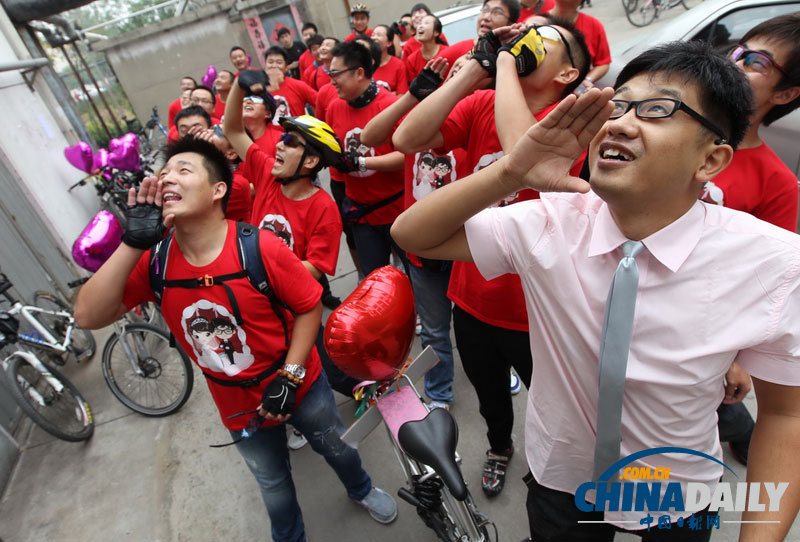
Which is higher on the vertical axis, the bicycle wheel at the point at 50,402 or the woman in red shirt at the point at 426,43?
the woman in red shirt at the point at 426,43

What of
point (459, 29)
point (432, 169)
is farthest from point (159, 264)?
point (459, 29)

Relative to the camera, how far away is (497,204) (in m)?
1.82

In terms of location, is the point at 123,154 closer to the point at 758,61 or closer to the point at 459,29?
the point at 459,29

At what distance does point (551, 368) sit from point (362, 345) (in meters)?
0.55

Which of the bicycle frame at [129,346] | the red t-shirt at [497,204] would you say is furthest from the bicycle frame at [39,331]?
the red t-shirt at [497,204]

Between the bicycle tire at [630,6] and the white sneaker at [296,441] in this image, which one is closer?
the white sneaker at [296,441]

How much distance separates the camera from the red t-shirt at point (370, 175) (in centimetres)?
292

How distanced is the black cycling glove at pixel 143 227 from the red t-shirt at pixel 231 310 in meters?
0.12

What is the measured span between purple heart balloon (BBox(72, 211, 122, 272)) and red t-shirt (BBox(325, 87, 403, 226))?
1486 millimetres

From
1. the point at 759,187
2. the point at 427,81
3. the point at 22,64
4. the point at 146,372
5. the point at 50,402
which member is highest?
the point at 22,64

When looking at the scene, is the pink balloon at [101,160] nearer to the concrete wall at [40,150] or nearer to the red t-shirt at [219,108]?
the concrete wall at [40,150]

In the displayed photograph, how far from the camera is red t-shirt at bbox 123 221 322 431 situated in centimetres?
162

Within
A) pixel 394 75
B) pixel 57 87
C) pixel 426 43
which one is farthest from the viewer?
pixel 57 87

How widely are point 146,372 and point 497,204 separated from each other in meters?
3.02
